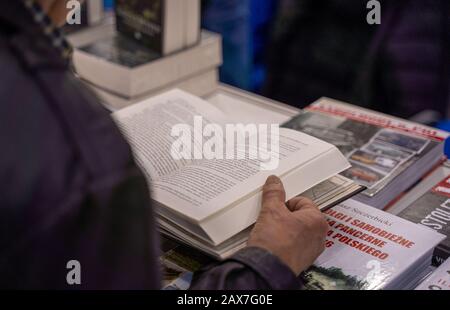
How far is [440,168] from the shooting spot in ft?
3.59

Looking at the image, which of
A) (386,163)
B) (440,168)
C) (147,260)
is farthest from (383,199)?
(147,260)

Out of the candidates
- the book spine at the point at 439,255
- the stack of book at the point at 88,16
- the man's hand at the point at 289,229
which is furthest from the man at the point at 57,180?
the stack of book at the point at 88,16

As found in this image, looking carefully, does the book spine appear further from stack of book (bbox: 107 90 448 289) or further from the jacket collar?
the jacket collar

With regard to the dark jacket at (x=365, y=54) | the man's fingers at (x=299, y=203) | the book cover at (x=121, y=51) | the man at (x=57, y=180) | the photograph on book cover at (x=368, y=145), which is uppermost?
the man at (x=57, y=180)

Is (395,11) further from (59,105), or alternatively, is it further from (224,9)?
(59,105)

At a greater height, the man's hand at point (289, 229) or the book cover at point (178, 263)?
the man's hand at point (289, 229)

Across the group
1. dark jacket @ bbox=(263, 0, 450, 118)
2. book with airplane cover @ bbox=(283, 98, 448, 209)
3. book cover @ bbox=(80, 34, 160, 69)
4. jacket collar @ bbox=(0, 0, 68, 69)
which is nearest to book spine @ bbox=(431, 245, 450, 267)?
book with airplane cover @ bbox=(283, 98, 448, 209)

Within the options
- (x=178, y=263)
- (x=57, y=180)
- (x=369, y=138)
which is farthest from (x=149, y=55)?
(x=57, y=180)

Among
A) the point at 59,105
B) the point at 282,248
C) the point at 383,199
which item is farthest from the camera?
the point at 383,199

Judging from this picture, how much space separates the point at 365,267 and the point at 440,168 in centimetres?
38

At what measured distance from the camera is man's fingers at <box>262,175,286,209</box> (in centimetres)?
80

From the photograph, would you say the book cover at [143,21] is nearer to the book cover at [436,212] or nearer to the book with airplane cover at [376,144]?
the book with airplane cover at [376,144]

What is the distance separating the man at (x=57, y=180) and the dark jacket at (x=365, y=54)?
136 centimetres

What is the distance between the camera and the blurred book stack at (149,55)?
1271 mm
